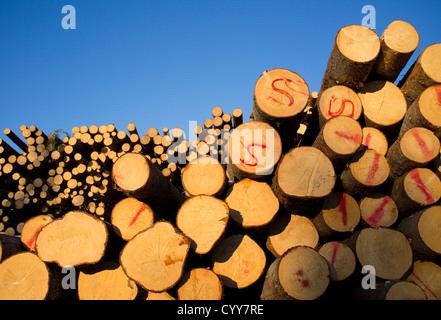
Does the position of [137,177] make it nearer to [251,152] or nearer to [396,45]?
[251,152]

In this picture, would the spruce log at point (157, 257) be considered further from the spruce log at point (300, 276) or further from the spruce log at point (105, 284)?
the spruce log at point (300, 276)

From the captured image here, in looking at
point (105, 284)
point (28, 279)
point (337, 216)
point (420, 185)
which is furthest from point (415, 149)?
point (28, 279)

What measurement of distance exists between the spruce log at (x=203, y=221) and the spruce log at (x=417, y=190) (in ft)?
6.48

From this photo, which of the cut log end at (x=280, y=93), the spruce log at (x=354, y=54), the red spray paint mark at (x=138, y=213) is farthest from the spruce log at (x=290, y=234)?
the spruce log at (x=354, y=54)

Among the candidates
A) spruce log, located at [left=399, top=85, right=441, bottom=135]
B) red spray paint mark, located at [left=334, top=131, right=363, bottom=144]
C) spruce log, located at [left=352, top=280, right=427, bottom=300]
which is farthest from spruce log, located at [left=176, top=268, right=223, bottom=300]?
spruce log, located at [left=399, top=85, right=441, bottom=135]

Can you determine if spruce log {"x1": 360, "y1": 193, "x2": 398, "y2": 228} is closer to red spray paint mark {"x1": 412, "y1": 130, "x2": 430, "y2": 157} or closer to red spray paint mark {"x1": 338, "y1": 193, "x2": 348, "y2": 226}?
red spray paint mark {"x1": 338, "y1": 193, "x2": 348, "y2": 226}

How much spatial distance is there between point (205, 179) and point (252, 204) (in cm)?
56

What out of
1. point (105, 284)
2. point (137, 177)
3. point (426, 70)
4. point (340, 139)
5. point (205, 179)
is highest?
point (426, 70)

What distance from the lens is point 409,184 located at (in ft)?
9.89

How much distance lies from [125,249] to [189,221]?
2.02ft

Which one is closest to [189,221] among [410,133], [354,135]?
[354,135]

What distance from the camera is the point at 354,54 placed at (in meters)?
3.22

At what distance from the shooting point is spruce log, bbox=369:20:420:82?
335 centimetres
